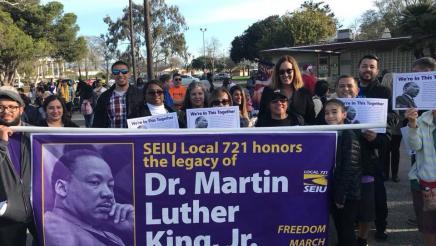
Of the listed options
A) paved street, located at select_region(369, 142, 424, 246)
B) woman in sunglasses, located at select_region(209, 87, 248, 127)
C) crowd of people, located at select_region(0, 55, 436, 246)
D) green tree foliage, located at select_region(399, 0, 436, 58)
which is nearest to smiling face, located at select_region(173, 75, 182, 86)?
crowd of people, located at select_region(0, 55, 436, 246)

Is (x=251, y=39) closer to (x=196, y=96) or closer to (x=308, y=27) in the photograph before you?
(x=308, y=27)

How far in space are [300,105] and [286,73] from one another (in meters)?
0.35

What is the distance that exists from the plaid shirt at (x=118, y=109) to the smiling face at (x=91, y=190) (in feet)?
5.49

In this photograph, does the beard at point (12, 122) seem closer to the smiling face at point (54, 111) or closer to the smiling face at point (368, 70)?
the smiling face at point (54, 111)

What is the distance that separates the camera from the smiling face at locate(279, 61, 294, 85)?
4.46m

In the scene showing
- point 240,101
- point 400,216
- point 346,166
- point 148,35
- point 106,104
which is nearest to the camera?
point 346,166

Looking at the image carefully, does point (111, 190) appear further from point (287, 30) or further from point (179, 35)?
point (179, 35)

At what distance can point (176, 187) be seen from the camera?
318 cm

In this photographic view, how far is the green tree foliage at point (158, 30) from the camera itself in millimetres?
52906

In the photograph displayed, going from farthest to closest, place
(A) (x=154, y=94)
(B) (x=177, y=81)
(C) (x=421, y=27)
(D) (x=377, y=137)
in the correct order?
(C) (x=421, y=27)
(B) (x=177, y=81)
(A) (x=154, y=94)
(D) (x=377, y=137)

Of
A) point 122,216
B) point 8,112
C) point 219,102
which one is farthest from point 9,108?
point 219,102

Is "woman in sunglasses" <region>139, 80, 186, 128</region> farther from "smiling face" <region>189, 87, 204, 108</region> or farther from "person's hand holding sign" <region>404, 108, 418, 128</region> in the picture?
"person's hand holding sign" <region>404, 108, 418, 128</region>

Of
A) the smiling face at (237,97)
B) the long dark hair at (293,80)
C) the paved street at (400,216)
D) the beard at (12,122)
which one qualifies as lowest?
the paved street at (400,216)

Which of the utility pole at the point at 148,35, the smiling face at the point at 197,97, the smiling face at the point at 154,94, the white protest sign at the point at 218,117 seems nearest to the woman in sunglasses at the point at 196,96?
the smiling face at the point at 197,97
